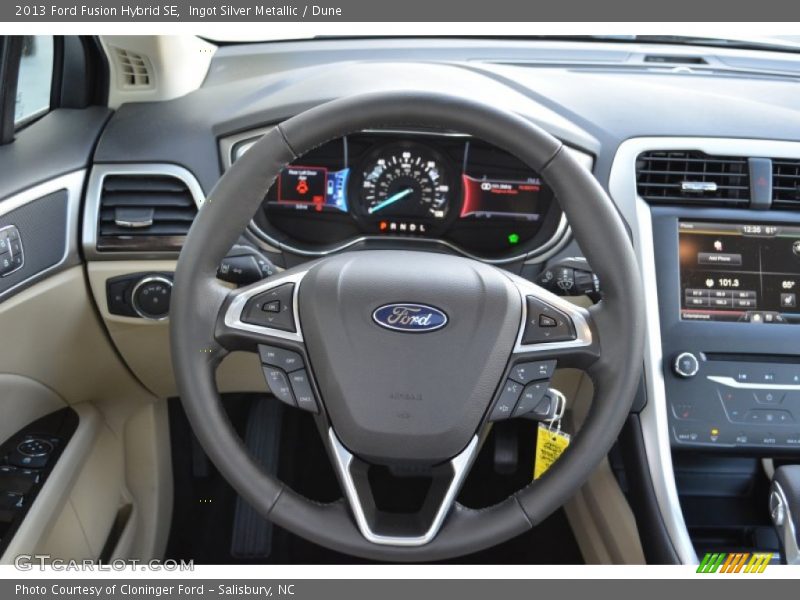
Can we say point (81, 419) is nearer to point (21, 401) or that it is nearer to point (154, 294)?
point (21, 401)

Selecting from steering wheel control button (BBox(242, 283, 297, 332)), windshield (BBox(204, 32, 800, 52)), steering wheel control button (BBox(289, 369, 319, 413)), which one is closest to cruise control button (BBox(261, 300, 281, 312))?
steering wheel control button (BBox(242, 283, 297, 332))

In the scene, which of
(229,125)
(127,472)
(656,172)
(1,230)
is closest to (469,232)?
(656,172)

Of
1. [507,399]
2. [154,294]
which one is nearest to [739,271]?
[507,399]

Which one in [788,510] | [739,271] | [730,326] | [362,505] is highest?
[739,271]

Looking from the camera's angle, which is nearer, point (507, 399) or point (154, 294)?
point (507, 399)

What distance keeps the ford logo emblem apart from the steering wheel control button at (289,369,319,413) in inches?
5.4

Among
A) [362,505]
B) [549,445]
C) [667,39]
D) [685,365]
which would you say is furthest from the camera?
[667,39]

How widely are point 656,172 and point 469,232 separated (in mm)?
391

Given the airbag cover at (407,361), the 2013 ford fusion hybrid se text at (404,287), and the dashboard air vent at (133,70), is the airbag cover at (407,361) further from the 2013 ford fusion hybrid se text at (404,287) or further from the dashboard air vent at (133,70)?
the dashboard air vent at (133,70)

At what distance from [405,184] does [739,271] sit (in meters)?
0.69

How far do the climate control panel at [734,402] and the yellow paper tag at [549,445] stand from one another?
0.37 meters

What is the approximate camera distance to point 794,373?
1659 mm

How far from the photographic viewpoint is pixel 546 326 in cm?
126

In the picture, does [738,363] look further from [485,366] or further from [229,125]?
[229,125]
